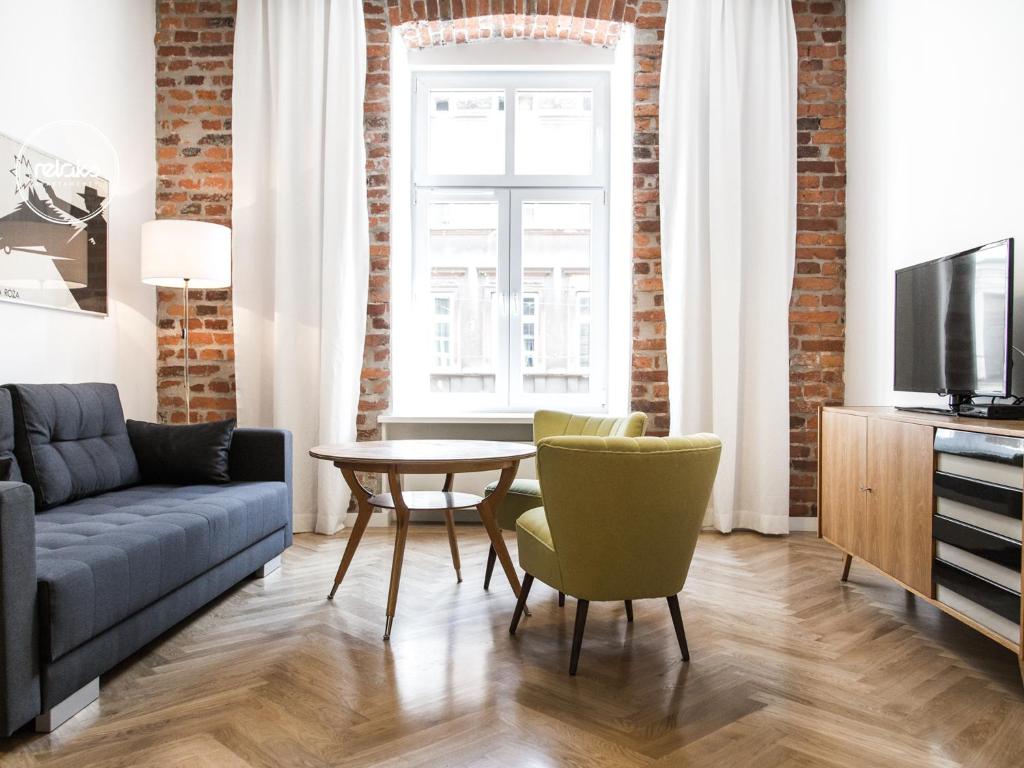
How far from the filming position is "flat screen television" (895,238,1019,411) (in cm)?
244

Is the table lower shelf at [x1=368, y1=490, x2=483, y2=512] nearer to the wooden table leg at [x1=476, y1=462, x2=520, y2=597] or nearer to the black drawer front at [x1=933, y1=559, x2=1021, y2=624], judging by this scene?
the wooden table leg at [x1=476, y1=462, x2=520, y2=597]

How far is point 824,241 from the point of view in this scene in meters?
4.20

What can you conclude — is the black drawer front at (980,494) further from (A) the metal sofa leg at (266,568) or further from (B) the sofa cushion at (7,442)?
(B) the sofa cushion at (7,442)

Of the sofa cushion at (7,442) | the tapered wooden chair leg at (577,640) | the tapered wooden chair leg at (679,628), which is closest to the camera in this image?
the tapered wooden chair leg at (577,640)

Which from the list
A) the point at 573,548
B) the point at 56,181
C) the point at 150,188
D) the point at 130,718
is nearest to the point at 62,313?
the point at 56,181

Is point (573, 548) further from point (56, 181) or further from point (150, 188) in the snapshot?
point (150, 188)

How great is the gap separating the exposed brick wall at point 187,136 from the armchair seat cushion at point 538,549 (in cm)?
264

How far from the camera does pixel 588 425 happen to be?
3.18 metres

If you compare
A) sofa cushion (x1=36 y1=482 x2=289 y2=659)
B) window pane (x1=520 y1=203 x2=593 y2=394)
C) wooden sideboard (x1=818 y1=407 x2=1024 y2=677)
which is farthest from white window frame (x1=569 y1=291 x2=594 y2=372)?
sofa cushion (x1=36 y1=482 x2=289 y2=659)

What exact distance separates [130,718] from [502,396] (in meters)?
3.00

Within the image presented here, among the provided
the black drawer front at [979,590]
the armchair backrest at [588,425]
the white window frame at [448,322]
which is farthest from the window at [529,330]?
the black drawer front at [979,590]

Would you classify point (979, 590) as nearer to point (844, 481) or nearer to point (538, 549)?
point (844, 481)

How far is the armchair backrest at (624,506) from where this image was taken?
2006 mm

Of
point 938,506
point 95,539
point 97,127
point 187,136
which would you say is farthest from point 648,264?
point 95,539
